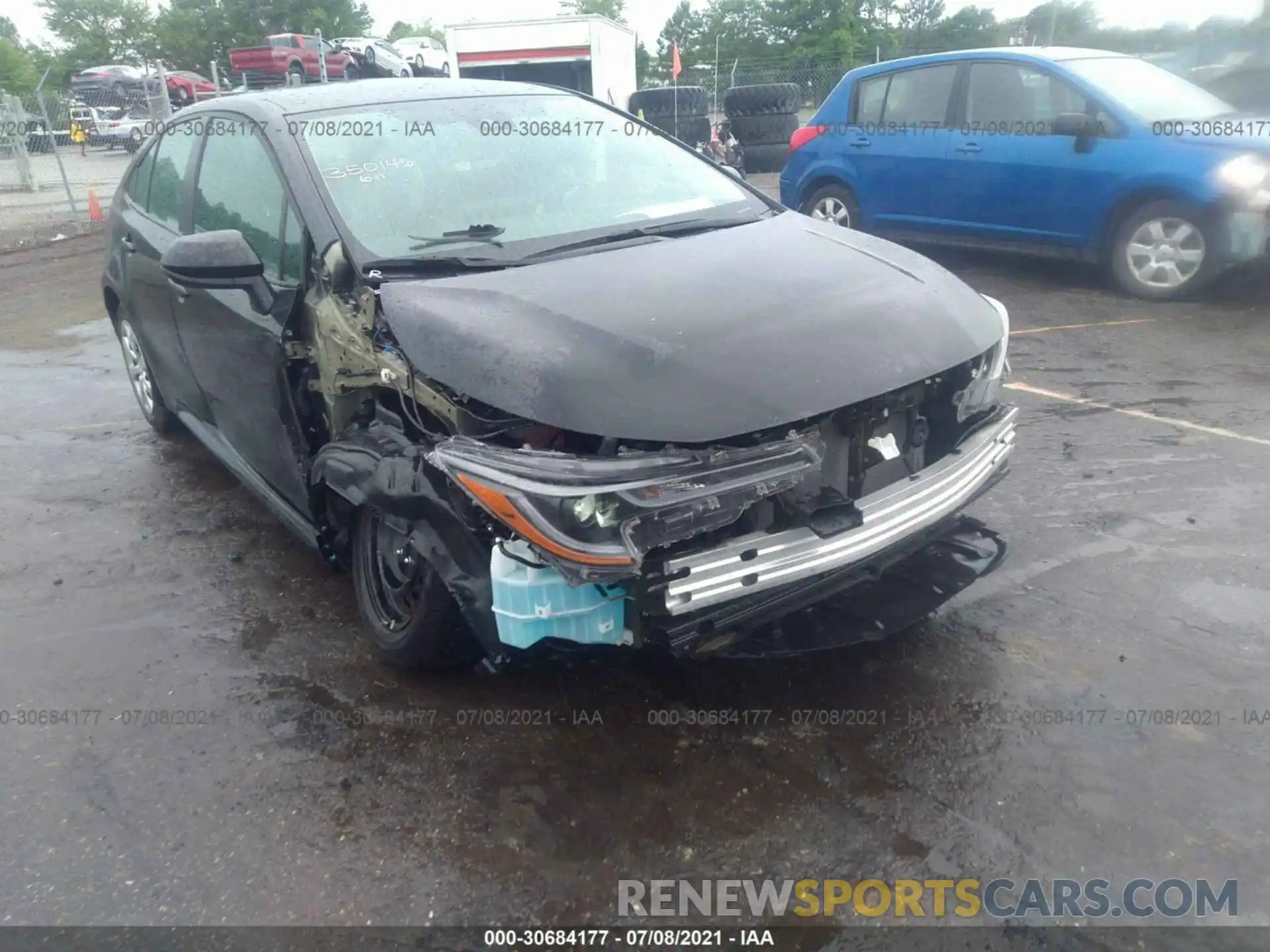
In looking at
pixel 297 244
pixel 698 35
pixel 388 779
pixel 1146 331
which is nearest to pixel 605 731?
pixel 388 779

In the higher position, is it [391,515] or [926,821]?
[391,515]

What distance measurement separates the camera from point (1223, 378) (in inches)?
223

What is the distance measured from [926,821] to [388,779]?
4.76 ft

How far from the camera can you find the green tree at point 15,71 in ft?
129

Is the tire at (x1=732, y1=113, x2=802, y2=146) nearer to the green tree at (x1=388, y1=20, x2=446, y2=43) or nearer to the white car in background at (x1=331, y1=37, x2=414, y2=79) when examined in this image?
the white car in background at (x1=331, y1=37, x2=414, y2=79)

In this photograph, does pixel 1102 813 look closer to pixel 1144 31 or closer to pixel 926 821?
pixel 926 821

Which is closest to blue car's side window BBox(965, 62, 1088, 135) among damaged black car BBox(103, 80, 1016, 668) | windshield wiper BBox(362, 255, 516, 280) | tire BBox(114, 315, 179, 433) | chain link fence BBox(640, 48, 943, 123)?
damaged black car BBox(103, 80, 1016, 668)

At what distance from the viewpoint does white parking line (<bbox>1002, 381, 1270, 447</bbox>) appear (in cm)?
482

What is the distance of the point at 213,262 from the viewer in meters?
3.20

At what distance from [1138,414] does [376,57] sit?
25400mm

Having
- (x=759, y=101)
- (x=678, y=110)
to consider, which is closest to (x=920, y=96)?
(x=759, y=101)

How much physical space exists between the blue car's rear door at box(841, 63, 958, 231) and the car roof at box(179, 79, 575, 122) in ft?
16.0

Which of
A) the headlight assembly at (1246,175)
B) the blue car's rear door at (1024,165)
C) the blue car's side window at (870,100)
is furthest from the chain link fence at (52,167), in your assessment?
the headlight assembly at (1246,175)

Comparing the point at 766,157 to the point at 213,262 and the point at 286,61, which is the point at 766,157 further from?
the point at 286,61
